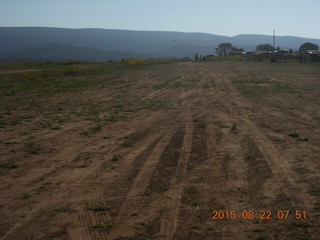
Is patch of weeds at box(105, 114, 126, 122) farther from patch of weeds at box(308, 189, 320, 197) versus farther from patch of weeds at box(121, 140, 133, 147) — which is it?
patch of weeds at box(308, 189, 320, 197)

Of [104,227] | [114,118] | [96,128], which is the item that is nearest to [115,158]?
[104,227]

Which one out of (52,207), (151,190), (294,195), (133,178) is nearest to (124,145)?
(133,178)

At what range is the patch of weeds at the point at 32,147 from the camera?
8.91 m

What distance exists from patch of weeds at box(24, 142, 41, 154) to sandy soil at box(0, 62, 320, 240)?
5 centimetres

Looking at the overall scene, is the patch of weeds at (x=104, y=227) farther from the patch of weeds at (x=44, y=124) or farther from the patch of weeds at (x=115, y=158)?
the patch of weeds at (x=44, y=124)

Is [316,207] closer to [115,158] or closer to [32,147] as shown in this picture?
[115,158]

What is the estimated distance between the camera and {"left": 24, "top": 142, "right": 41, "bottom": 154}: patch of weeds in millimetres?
8911

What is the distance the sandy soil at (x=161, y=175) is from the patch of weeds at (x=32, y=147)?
5cm

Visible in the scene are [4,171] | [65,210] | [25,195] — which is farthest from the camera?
[4,171]

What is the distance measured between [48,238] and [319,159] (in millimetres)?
5190

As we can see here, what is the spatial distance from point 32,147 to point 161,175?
3526 mm

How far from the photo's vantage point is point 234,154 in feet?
27.6

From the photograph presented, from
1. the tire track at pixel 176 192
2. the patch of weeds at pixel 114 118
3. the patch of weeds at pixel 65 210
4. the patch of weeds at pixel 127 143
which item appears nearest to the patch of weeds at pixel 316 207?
the tire track at pixel 176 192

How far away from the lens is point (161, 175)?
7.16 m
